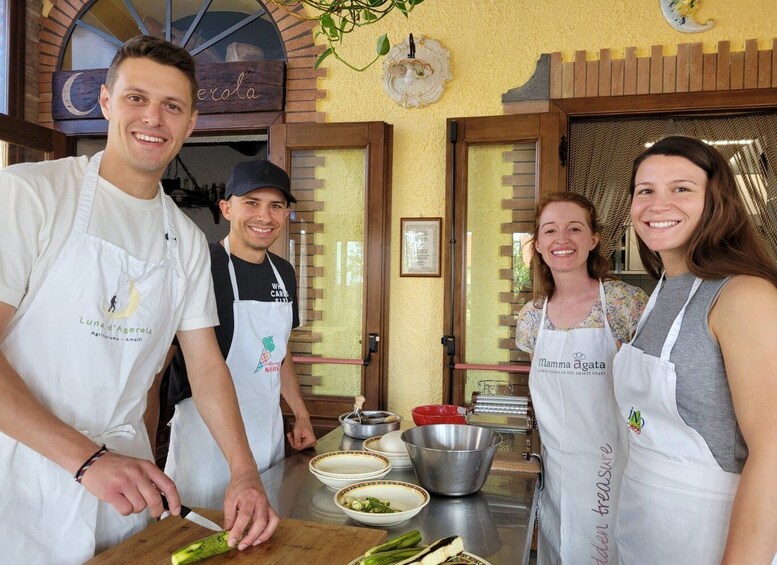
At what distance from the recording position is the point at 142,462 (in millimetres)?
1294

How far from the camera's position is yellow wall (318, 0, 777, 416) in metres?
3.74

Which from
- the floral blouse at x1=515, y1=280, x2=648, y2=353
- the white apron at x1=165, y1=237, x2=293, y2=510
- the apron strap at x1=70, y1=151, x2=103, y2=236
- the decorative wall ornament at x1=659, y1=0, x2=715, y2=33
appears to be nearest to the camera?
the apron strap at x1=70, y1=151, x2=103, y2=236

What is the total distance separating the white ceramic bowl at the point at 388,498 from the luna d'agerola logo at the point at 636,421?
0.62 meters

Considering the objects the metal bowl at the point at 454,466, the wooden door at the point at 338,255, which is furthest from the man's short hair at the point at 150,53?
the wooden door at the point at 338,255

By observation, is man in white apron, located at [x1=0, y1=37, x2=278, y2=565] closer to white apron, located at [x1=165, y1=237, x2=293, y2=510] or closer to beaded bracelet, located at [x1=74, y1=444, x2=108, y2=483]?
beaded bracelet, located at [x1=74, y1=444, x2=108, y2=483]

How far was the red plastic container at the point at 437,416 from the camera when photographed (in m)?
2.38

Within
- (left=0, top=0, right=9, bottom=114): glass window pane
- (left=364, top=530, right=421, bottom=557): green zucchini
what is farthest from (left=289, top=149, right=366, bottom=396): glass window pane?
(left=364, top=530, right=421, bottom=557): green zucchini

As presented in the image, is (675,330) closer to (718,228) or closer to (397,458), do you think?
(718,228)

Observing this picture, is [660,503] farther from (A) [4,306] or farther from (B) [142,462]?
(A) [4,306]

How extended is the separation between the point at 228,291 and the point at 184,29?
9.37 feet

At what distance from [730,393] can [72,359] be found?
5.15ft

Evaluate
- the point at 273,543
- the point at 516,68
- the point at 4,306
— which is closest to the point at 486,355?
the point at 516,68

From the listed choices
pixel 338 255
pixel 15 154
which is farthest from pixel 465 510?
pixel 15 154

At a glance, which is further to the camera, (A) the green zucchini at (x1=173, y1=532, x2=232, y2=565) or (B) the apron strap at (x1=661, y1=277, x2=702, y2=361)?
(B) the apron strap at (x1=661, y1=277, x2=702, y2=361)
